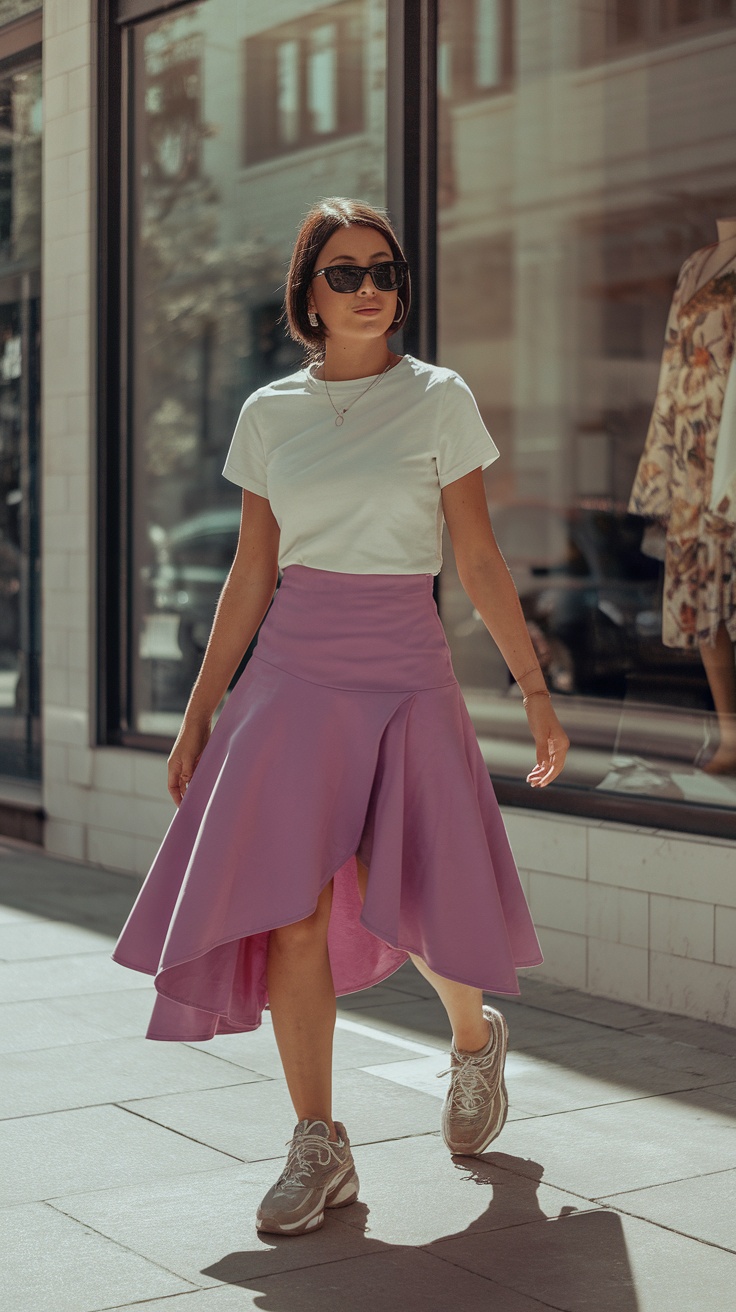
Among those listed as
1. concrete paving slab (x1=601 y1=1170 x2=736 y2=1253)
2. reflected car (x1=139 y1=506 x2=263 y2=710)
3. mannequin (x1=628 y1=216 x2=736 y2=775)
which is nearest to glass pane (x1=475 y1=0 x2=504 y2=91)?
mannequin (x1=628 y1=216 x2=736 y2=775)

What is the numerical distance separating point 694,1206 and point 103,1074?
1.73 m

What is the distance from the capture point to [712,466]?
580cm

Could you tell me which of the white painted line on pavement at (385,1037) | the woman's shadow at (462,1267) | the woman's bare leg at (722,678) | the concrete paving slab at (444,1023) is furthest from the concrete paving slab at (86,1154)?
the woman's bare leg at (722,678)

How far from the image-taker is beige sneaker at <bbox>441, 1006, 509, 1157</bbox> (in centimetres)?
368

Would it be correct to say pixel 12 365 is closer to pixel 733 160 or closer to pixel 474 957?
pixel 733 160

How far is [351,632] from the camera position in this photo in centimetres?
341

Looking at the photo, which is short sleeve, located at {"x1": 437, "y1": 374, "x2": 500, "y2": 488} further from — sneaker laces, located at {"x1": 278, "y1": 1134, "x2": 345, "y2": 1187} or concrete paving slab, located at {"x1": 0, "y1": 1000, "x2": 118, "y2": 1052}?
concrete paving slab, located at {"x1": 0, "y1": 1000, "x2": 118, "y2": 1052}

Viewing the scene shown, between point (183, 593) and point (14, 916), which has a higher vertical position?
point (183, 593)

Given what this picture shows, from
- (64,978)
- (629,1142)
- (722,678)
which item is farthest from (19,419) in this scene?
(629,1142)

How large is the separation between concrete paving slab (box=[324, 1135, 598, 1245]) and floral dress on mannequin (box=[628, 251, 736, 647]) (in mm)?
2662

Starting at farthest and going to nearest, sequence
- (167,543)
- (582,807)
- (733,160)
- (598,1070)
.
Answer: (167,543) → (733,160) → (582,807) → (598,1070)

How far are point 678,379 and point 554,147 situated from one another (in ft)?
15.3

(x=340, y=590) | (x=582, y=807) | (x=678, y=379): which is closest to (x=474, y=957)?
(x=340, y=590)

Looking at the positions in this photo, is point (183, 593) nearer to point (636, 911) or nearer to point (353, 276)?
point (636, 911)
